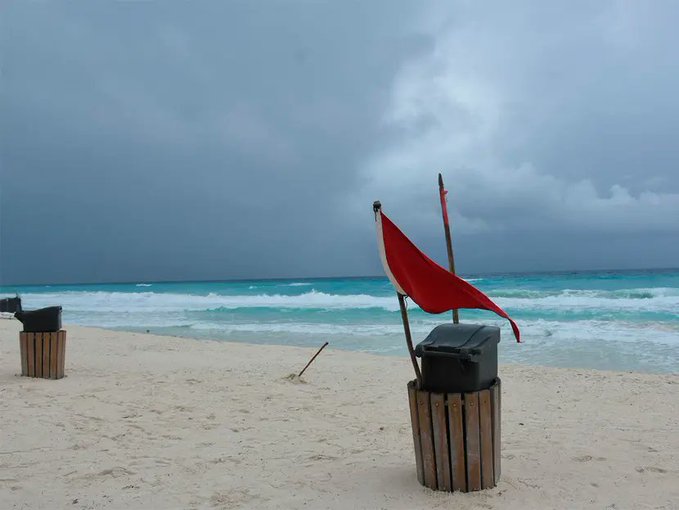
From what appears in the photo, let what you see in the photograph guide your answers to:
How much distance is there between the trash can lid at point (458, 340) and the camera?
10.6 ft

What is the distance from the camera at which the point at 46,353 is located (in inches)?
295

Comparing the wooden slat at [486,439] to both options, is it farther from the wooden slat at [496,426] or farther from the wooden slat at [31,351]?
the wooden slat at [31,351]

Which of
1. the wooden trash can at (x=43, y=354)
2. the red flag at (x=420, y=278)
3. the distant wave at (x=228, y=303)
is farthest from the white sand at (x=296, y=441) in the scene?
the distant wave at (x=228, y=303)

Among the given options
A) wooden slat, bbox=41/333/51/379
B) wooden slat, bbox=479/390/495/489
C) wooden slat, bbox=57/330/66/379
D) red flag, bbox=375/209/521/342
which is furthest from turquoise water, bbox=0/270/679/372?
red flag, bbox=375/209/521/342

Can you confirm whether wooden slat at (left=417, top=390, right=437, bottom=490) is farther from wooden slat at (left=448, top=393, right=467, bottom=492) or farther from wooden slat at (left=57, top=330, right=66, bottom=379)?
wooden slat at (left=57, top=330, right=66, bottom=379)

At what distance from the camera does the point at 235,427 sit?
5.45 m

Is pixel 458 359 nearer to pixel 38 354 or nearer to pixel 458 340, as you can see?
pixel 458 340

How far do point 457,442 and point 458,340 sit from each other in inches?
25.3

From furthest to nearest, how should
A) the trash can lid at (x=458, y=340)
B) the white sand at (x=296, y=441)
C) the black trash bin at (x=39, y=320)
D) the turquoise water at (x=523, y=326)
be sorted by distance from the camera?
the turquoise water at (x=523, y=326) < the black trash bin at (x=39, y=320) < the white sand at (x=296, y=441) < the trash can lid at (x=458, y=340)

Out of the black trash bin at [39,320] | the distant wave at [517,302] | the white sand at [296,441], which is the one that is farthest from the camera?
the distant wave at [517,302]

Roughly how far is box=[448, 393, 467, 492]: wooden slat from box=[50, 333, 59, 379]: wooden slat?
6.17m

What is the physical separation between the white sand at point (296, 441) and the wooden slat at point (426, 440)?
9 centimetres

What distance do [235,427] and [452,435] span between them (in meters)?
A: 2.82

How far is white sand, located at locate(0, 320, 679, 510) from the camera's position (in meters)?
3.57
